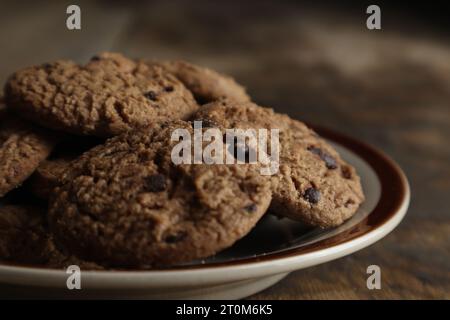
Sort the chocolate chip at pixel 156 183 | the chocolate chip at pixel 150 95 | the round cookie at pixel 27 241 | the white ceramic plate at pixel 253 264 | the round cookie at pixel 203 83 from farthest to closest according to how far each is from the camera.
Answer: the round cookie at pixel 203 83, the chocolate chip at pixel 150 95, the round cookie at pixel 27 241, the chocolate chip at pixel 156 183, the white ceramic plate at pixel 253 264

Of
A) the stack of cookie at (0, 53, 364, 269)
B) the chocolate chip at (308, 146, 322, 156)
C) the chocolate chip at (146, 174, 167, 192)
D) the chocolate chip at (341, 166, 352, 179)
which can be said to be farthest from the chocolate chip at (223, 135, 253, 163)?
the chocolate chip at (341, 166, 352, 179)

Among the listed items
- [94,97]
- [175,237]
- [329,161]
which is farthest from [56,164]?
[329,161]

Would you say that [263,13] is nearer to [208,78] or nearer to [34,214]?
[208,78]

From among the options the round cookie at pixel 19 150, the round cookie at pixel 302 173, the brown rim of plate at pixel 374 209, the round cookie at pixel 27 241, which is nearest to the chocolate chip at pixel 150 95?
the round cookie at pixel 302 173

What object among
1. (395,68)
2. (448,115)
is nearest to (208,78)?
(448,115)

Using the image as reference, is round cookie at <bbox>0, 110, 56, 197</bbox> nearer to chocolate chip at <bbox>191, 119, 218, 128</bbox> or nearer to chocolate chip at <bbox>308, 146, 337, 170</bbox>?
chocolate chip at <bbox>191, 119, 218, 128</bbox>

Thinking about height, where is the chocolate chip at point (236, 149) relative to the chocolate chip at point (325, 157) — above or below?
above

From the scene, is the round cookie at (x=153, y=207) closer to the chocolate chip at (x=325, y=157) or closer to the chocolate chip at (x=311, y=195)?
the chocolate chip at (x=311, y=195)

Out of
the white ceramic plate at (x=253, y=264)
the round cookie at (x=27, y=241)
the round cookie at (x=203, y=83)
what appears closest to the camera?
the white ceramic plate at (x=253, y=264)
